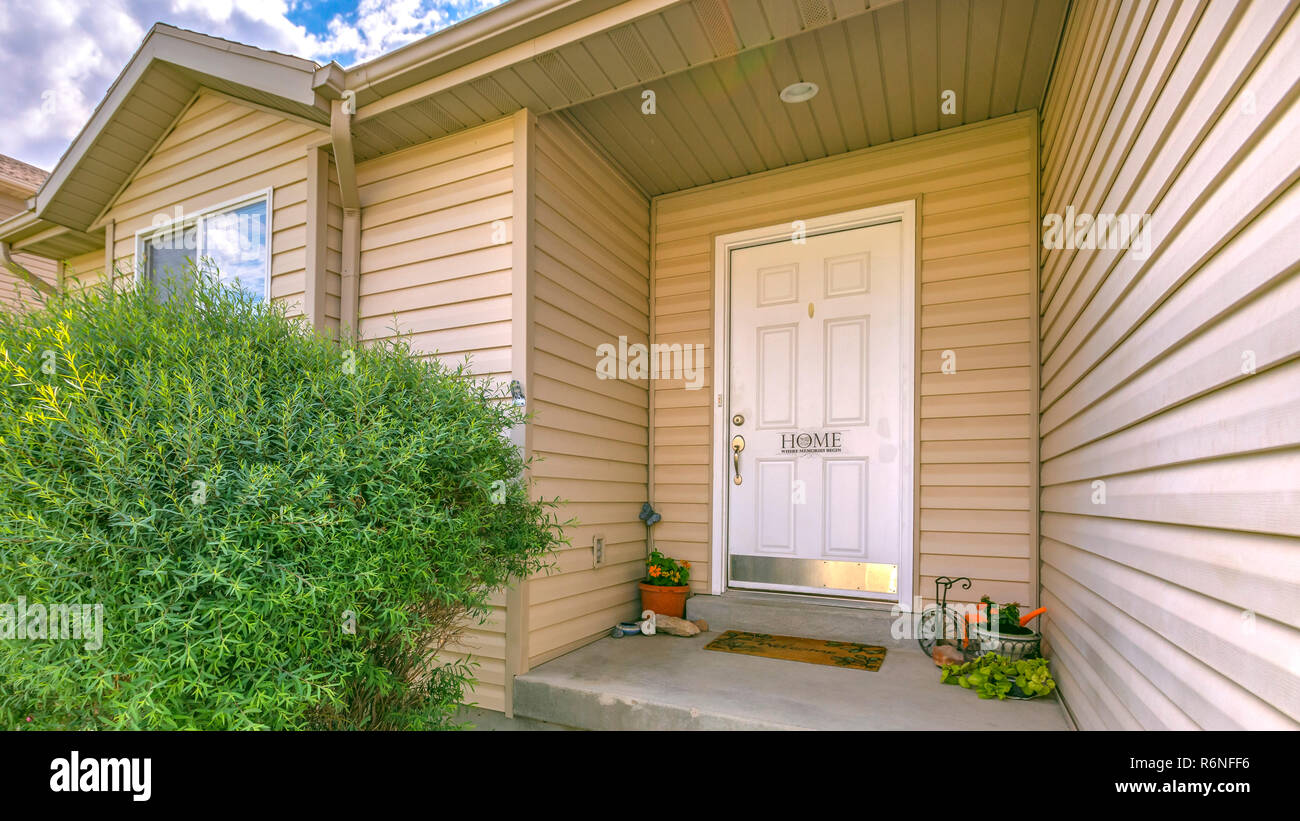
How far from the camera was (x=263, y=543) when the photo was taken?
4.50 ft

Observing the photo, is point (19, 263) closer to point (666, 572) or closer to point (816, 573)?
point (666, 572)

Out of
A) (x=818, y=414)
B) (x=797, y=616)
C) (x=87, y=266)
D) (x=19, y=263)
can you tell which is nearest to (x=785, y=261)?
(x=818, y=414)

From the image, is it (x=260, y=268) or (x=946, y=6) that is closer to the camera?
(x=946, y=6)

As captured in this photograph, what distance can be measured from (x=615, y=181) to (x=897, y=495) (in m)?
2.37

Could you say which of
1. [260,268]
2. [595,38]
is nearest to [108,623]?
[595,38]

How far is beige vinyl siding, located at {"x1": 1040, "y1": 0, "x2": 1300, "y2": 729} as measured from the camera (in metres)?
0.85

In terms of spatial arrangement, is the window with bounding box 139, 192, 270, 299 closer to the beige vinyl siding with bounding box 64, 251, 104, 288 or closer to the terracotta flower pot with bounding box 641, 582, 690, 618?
the beige vinyl siding with bounding box 64, 251, 104, 288

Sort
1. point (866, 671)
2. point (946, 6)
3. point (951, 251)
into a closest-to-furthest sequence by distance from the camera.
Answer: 1. point (946, 6)
2. point (866, 671)
3. point (951, 251)

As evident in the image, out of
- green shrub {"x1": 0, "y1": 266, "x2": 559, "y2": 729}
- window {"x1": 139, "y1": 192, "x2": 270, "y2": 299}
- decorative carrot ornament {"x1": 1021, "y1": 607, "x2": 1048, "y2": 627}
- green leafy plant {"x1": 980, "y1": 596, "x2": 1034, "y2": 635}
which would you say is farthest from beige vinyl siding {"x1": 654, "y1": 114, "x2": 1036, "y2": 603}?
window {"x1": 139, "y1": 192, "x2": 270, "y2": 299}

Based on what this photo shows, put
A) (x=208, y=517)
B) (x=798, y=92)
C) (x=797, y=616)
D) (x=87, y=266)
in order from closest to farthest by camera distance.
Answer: (x=208, y=517) < (x=798, y=92) < (x=797, y=616) < (x=87, y=266)

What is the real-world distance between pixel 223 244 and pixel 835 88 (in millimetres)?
3630

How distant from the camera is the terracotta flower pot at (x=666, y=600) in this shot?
334 cm

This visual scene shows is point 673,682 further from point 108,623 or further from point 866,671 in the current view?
point 108,623

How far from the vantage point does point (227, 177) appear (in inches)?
142
